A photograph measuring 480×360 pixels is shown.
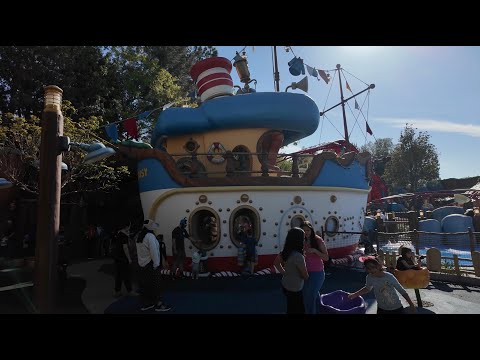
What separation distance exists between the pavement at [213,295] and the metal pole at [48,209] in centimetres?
255

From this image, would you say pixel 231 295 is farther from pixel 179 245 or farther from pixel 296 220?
pixel 296 220

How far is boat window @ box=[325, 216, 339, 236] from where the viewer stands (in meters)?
10.0

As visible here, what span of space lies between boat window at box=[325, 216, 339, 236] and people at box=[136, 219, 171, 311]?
5451 millimetres

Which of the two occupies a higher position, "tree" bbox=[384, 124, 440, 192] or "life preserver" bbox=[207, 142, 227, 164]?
"tree" bbox=[384, 124, 440, 192]

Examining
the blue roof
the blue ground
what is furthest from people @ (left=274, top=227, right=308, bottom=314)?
the blue roof

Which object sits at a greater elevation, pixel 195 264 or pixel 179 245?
pixel 179 245

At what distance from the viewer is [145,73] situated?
1864 cm

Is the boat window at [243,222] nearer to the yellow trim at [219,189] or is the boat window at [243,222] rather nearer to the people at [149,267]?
the yellow trim at [219,189]

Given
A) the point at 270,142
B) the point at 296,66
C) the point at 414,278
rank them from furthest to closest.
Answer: the point at 296,66 < the point at 270,142 < the point at 414,278

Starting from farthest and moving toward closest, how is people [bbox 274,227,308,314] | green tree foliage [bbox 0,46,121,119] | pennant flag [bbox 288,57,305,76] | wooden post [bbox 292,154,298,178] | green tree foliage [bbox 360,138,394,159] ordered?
green tree foliage [bbox 360,138,394,159]
green tree foliage [bbox 0,46,121,119]
pennant flag [bbox 288,57,305,76]
wooden post [bbox 292,154,298,178]
people [bbox 274,227,308,314]

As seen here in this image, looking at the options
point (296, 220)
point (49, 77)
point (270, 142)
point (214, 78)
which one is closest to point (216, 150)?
point (270, 142)

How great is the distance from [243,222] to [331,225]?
2787mm

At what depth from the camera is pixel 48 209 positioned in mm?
3980

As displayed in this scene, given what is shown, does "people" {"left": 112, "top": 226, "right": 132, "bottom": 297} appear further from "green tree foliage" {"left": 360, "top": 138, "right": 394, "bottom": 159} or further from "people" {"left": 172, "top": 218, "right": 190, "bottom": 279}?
"green tree foliage" {"left": 360, "top": 138, "right": 394, "bottom": 159}
